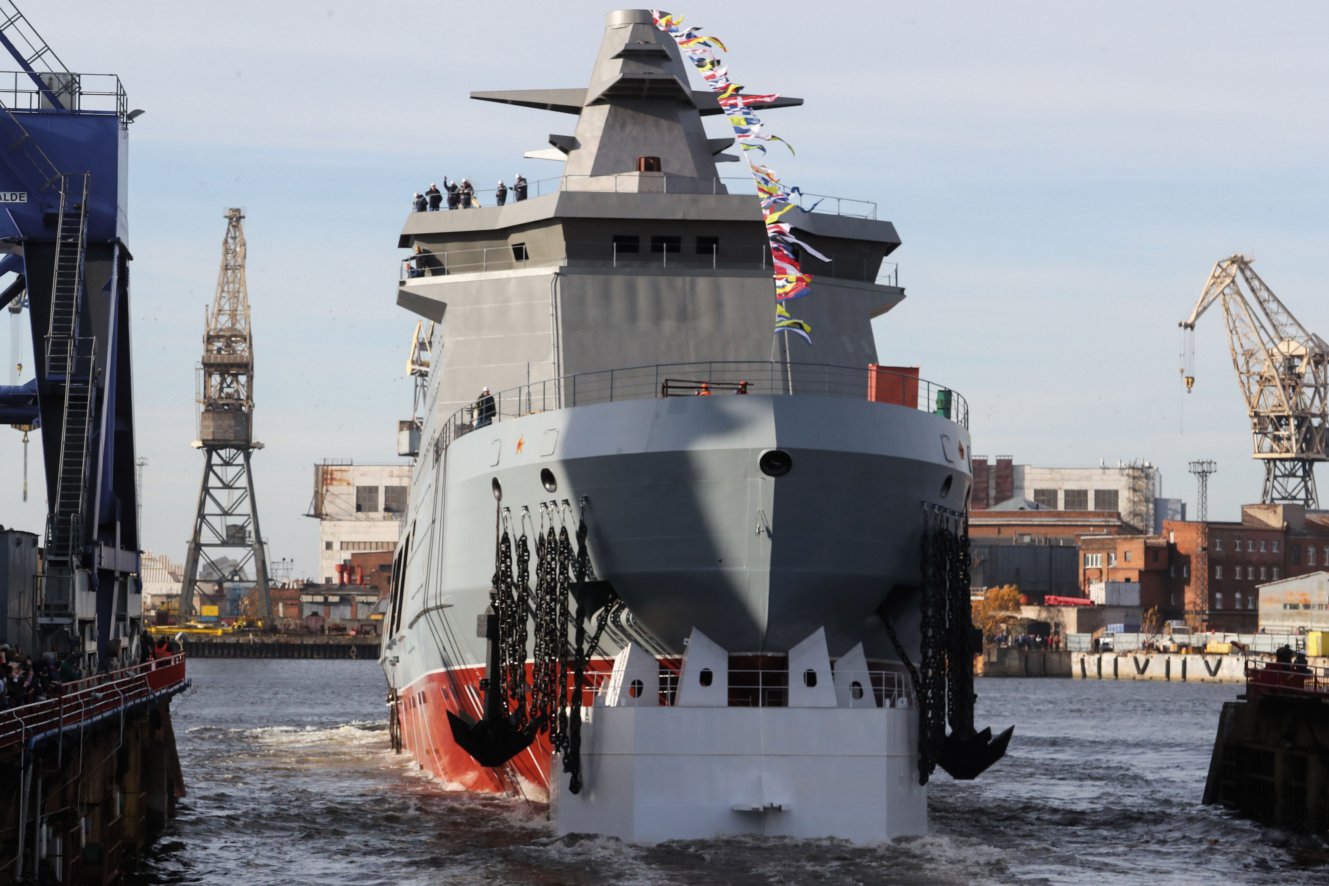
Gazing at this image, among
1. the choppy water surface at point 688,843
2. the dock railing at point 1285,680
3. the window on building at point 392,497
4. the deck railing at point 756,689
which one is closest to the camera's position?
the choppy water surface at point 688,843

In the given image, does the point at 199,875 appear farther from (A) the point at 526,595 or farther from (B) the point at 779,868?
(B) the point at 779,868

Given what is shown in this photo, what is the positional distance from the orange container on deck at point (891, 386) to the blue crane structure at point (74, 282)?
633 inches

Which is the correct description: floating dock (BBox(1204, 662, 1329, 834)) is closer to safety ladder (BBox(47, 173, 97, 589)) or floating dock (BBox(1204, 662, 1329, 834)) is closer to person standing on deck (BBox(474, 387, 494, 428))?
person standing on deck (BBox(474, 387, 494, 428))

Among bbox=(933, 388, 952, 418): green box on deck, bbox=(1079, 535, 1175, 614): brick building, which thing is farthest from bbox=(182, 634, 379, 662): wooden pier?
bbox=(933, 388, 952, 418): green box on deck

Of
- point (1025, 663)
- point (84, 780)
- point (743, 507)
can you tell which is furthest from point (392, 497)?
point (743, 507)

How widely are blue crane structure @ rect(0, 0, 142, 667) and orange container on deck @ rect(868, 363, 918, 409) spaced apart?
633 inches

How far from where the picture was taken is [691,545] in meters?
28.1

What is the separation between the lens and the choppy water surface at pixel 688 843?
26438 millimetres

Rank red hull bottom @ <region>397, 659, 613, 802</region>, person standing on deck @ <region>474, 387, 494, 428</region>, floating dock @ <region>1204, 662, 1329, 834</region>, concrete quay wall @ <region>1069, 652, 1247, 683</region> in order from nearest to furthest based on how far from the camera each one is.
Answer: red hull bottom @ <region>397, 659, 613, 802</region> < person standing on deck @ <region>474, 387, 494, 428</region> < floating dock @ <region>1204, 662, 1329, 834</region> < concrete quay wall @ <region>1069, 652, 1247, 683</region>

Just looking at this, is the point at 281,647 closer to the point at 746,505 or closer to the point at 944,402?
the point at 944,402

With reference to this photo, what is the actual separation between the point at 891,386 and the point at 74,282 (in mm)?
18097

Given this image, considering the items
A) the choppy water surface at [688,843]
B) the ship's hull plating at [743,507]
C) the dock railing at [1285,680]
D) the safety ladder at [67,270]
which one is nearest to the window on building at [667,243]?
the ship's hull plating at [743,507]

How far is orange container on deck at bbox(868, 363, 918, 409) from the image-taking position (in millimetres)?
30391

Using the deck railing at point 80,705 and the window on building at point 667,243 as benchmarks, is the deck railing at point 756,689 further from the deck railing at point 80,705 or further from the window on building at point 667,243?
the window on building at point 667,243
